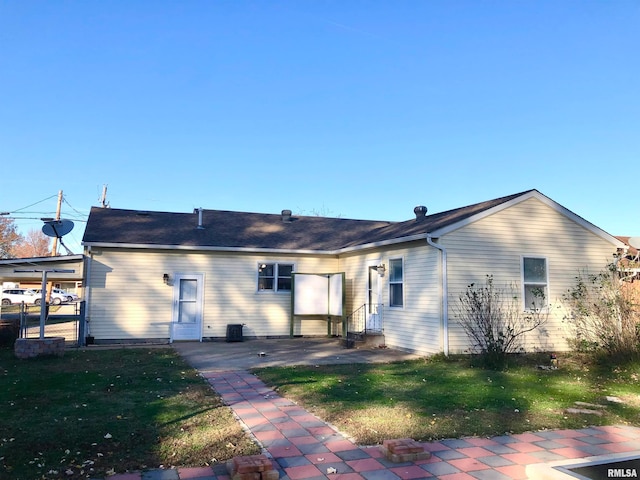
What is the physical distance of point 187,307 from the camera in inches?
564

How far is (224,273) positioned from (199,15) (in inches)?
297

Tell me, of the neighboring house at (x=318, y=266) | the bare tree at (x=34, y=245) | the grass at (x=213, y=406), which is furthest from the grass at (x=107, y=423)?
the bare tree at (x=34, y=245)

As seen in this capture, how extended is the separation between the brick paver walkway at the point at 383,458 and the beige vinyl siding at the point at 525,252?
6.09 m

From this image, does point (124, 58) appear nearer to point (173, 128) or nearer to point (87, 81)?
point (87, 81)

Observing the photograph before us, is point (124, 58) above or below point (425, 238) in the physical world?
above

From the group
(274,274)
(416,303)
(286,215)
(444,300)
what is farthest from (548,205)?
(286,215)

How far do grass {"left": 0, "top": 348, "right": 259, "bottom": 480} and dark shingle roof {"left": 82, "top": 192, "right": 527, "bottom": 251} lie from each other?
6201 millimetres

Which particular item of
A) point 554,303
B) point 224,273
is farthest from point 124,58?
point 554,303

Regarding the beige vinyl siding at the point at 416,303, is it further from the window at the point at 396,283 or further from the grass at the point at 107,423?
the grass at the point at 107,423

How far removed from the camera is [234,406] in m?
6.04

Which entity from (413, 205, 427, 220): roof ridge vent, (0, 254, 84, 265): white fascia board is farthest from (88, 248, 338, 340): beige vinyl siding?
(413, 205, 427, 220): roof ridge vent

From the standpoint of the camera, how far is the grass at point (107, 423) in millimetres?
3945

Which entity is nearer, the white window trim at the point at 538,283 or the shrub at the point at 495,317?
the shrub at the point at 495,317

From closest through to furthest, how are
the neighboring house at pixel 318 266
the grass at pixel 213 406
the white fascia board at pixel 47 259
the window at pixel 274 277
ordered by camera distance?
the grass at pixel 213 406
the neighboring house at pixel 318 266
the white fascia board at pixel 47 259
the window at pixel 274 277
